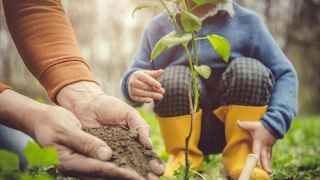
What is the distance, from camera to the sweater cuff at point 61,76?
3.76 ft

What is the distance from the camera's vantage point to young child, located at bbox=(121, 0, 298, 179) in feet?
4.78

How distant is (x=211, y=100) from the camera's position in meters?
1.73

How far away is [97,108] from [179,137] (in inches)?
23.9

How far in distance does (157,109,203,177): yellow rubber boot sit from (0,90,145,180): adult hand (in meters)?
0.76

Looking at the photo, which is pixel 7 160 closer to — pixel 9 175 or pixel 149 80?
pixel 9 175

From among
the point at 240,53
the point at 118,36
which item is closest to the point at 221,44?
the point at 240,53

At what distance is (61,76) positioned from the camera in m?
1.15

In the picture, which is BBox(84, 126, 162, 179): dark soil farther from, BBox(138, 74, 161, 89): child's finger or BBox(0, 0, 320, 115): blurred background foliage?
BBox(0, 0, 320, 115): blurred background foliage

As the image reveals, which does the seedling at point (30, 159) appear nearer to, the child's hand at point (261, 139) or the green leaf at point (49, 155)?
the green leaf at point (49, 155)

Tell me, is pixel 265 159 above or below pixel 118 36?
above

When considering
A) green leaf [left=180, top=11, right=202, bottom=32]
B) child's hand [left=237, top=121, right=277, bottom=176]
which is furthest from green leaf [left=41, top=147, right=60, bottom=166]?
child's hand [left=237, top=121, right=277, bottom=176]

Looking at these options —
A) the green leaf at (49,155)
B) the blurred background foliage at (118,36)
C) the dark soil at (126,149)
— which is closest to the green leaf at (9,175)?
the green leaf at (49,155)

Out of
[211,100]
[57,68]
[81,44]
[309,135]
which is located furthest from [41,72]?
[81,44]

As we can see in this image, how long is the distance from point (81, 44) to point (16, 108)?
5485 millimetres
